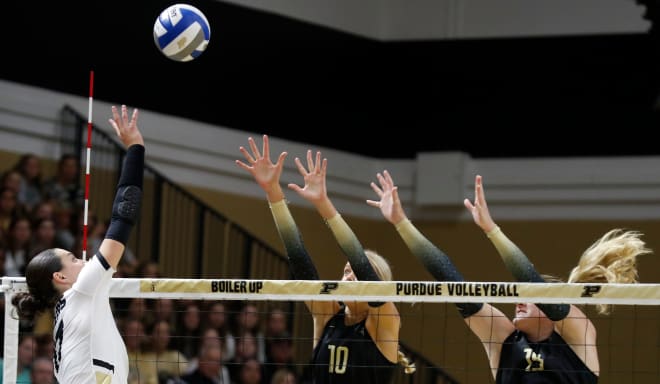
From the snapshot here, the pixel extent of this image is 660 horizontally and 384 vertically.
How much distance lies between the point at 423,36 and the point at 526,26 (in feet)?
4.63

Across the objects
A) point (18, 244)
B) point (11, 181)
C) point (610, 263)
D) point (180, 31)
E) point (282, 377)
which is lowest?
point (282, 377)

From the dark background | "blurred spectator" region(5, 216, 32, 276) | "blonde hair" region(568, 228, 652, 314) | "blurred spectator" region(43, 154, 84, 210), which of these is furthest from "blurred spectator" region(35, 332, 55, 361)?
"blonde hair" region(568, 228, 652, 314)

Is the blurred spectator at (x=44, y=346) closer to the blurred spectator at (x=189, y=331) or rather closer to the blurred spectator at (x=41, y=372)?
the blurred spectator at (x=41, y=372)

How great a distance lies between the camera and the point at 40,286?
611 cm

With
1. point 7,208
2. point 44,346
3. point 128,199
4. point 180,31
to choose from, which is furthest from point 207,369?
point 128,199

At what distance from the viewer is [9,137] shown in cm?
1412

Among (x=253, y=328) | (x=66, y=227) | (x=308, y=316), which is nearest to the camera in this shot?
(x=66, y=227)

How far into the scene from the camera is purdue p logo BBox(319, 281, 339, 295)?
22.2 feet

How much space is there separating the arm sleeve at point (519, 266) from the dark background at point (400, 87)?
921 centimetres

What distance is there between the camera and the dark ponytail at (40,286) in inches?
239

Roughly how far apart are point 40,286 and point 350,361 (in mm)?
1729

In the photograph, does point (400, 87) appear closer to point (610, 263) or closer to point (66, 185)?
point (66, 185)

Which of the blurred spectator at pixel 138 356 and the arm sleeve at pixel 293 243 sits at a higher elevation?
the arm sleeve at pixel 293 243

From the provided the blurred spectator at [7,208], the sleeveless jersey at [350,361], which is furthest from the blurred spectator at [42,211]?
the sleeveless jersey at [350,361]
